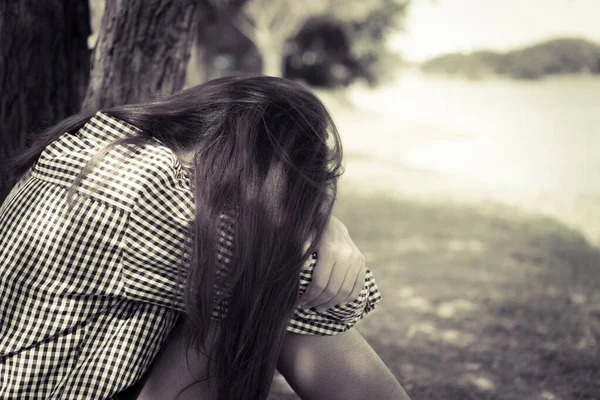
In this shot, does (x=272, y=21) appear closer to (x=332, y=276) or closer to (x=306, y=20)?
(x=306, y=20)

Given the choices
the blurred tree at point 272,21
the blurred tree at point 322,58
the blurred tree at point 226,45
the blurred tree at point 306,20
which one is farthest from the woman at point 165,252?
the blurred tree at point 322,58

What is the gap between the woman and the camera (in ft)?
3.92

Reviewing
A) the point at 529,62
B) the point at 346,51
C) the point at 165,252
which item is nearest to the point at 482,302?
the point at 165,252

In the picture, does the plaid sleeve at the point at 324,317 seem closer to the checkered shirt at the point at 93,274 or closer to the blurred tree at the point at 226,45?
the checkered shirt at the point at 93,274

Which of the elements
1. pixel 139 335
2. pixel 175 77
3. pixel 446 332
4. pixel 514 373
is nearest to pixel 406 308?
pixel 446 332

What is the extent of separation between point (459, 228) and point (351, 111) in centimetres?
1433

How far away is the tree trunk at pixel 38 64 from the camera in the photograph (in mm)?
2066

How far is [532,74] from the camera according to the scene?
52.4ft

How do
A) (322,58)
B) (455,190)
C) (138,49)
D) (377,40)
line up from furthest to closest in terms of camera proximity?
(322,58), (377,40), (455,190), (138,49)

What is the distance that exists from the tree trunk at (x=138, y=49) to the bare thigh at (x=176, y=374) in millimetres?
1084

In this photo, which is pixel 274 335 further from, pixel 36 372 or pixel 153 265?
pixel 36 372

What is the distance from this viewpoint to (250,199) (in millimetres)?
1232

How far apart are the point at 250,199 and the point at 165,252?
0.20m

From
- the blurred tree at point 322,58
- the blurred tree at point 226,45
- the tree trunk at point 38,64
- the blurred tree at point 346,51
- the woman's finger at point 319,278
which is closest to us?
the woman's finger at point 319,278
